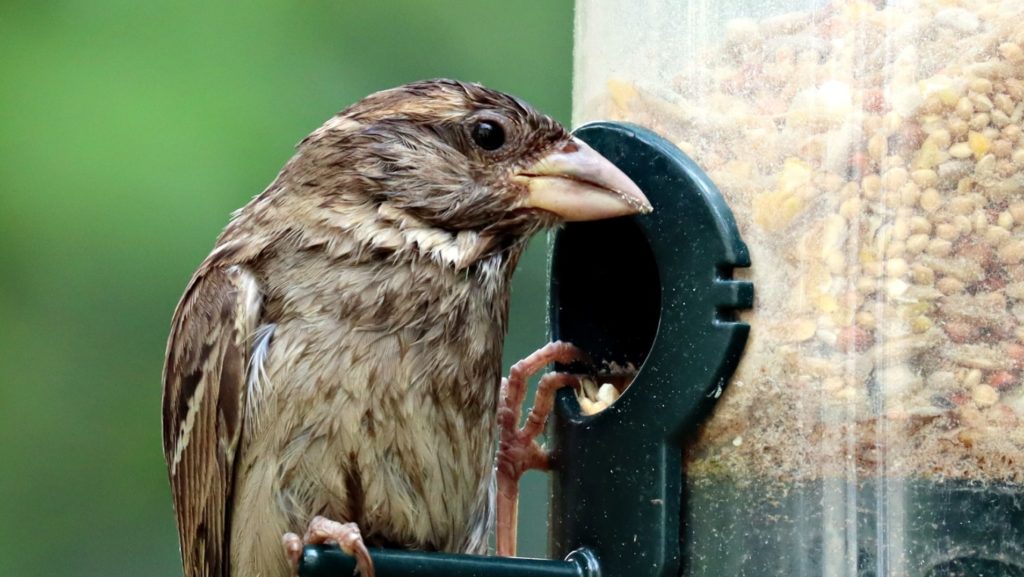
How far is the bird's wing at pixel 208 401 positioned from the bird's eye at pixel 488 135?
61 centimetres

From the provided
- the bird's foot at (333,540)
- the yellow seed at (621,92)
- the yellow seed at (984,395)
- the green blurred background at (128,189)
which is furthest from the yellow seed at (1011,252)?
the green blurred background at (128,189)

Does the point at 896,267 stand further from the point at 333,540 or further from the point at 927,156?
the point at 333,540

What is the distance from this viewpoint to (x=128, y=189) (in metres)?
5.89

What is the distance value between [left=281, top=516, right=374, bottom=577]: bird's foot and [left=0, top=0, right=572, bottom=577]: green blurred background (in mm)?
2421

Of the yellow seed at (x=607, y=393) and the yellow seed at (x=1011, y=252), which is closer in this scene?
the yellow seed at (x=1011, y=252)

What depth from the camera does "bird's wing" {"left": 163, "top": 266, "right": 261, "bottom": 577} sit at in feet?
12.7

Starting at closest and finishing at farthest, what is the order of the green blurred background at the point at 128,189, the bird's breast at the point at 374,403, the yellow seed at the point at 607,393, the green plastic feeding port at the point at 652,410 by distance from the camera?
1. the green plastic feeding port at the point at 652,410
2. the bird's breast at the point at 374,403
3. the yellow seed at the point at 607,393
4. the green blurred background at the point at 128,189

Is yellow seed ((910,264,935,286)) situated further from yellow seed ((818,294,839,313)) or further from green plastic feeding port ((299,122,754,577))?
green plastic feeding port ((299,122,754,577))

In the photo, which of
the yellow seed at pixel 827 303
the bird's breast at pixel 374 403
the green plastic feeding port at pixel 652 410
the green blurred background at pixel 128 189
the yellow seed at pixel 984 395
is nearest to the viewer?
the yellow seed at pixel 984 395

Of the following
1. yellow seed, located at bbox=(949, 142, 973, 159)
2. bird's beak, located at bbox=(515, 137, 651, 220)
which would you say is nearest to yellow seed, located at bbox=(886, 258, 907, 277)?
yellow seed, located at bbox=(949, 142, 973, 159)

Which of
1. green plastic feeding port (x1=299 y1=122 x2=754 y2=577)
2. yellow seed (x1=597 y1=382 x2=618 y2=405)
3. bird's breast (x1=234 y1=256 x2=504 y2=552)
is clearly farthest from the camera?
yellow seed (x1=597 y1=382 x2=618 y2=405)

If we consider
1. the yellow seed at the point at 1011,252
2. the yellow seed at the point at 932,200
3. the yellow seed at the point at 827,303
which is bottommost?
the yellow seed at the point at 827,303

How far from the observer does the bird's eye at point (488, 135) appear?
392 cm

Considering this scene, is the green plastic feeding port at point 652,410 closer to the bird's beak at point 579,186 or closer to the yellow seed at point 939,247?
the bird's beak at point 579,186
